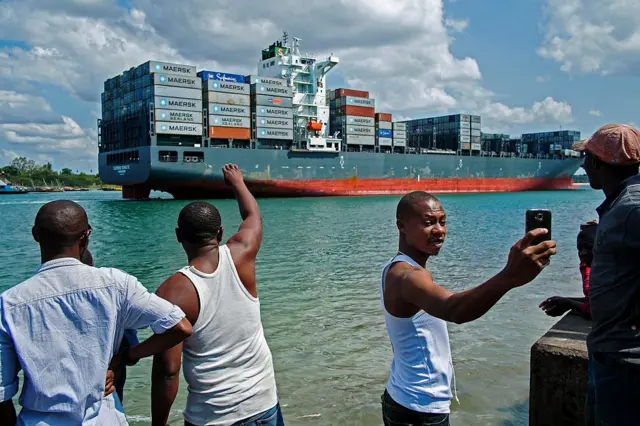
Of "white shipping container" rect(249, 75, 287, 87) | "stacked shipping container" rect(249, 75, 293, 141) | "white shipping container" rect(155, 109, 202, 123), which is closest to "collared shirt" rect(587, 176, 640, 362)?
"white shipping container" rect(155, 109, 202, 123)

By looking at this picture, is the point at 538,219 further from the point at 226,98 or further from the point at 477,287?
the point at 226,98

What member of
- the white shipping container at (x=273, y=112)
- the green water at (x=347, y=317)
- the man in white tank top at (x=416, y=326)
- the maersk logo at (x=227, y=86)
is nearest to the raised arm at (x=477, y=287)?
the man in white tank top at (x=416, y=326)

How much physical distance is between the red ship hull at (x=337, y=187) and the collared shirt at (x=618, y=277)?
130 feet

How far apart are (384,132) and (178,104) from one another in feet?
73.8

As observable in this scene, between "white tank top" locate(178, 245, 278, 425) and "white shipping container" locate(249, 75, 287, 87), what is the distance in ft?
148

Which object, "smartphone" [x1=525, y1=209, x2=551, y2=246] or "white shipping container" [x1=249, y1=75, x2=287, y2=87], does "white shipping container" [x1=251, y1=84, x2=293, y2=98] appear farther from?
"smartphone" [x1=525, y1=209, x2=551, y2=246]

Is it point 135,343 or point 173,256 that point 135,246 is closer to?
point 173,256

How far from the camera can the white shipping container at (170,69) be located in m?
41.7

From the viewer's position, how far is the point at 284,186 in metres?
44.8

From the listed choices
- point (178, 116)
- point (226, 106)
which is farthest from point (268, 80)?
point (178, 116)

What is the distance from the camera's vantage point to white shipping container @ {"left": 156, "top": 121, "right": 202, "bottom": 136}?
4047 centimetres

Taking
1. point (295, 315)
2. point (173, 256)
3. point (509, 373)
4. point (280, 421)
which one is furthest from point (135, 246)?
point (280, 421)

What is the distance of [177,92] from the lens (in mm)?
41594

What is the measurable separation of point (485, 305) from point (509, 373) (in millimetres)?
4067
